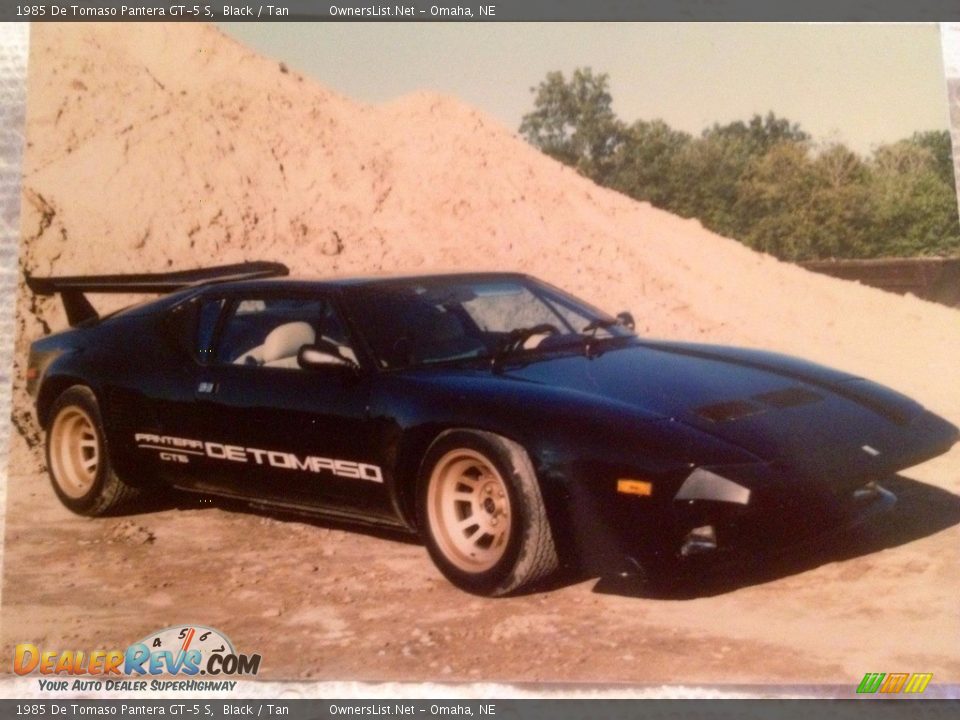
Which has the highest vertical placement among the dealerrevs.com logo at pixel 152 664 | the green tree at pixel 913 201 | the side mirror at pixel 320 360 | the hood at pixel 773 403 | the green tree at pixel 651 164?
the green tree at pixel 651 164

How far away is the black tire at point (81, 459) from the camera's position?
4805mm

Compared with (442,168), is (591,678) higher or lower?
lower

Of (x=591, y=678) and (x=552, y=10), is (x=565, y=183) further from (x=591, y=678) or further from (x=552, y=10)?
(x=591, y=678)

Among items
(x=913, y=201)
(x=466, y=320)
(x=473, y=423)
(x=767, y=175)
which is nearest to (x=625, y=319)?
(x=466, y=320)

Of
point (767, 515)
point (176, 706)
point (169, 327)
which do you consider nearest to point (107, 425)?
point (169, 327)

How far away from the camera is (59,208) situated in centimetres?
883

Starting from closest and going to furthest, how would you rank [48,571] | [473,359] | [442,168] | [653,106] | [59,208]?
1. [473,359]
2. [48,571]
3. [653,106]
4. [59,208]
5. [442,168]

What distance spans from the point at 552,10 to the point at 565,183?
29.8ft

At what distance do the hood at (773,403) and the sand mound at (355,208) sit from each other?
3.88 metres

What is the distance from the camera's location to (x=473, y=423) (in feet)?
11.3

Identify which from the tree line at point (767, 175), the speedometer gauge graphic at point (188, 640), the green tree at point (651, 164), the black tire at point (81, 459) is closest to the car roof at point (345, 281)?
the black tire at point (81, 459)

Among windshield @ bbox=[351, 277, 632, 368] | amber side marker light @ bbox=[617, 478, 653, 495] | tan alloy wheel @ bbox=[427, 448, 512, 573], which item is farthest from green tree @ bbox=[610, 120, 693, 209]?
amber side marker light @ bbox=[617, 478, 653, 495]

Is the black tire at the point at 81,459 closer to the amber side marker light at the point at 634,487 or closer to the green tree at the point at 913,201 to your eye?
the amber side marker light at the point at 634,487

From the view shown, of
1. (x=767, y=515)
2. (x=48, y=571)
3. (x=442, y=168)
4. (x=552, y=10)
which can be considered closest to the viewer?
(x=767, y=515)
